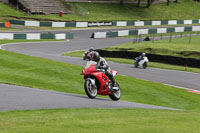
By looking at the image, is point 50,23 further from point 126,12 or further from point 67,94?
point 67,94

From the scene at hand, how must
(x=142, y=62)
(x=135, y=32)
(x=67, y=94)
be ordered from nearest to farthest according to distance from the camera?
(x=67, y=94) < (x=142, y=62) < (x=135, y=32)

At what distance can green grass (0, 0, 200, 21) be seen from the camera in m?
63.5

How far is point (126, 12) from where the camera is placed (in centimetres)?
7775

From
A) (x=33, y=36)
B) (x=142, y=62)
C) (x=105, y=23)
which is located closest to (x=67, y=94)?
(x=142, y=62)

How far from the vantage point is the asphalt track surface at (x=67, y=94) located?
11.8m

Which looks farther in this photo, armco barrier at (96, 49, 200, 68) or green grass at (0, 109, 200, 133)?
armco barrier at (96, 49, 200, 68)

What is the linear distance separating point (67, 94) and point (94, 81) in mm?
1758

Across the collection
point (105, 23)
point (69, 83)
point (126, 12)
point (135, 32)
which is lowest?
point (69, 83)

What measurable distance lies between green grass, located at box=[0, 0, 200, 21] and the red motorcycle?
4665cm

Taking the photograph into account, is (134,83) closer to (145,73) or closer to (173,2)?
(145,73)

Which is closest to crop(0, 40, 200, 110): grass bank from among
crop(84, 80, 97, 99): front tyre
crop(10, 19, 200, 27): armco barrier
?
crop(84, 80, 97, 99): front tyre

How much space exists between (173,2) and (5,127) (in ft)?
296

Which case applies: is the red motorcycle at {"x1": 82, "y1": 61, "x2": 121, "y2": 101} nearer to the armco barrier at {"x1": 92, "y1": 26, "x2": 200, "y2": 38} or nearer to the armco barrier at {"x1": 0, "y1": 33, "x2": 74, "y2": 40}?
the armco barrier at {"x1": 0, "y1": 33, "x2": 74, "y2": 40}

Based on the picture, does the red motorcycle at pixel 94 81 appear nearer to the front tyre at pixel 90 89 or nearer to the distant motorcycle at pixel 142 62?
the front tyre at pixel 90 89
